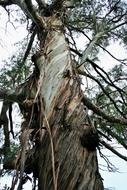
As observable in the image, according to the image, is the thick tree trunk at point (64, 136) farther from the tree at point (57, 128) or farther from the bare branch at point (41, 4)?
the bare branch at point (41, 4)

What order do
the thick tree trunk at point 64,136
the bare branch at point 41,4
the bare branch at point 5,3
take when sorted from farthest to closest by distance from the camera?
the bare branch at point 5,3 → the bare branch at point 41,4 → the thick tree trunk at point 64,136

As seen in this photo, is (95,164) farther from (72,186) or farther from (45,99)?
(45,99)

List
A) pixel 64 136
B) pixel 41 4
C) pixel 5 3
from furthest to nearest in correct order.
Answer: pixel 5 3, pixel 41 4, pixel 64 136

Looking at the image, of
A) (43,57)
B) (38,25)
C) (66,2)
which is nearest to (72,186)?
(43,57)

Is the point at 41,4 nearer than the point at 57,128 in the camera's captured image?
No

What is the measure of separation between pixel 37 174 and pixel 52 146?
6.8 inches

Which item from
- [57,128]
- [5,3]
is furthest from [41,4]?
[57,128]

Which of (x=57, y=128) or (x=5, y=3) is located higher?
(x=5, y=3)

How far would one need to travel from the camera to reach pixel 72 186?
1384 mm

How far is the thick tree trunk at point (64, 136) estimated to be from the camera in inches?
55.9

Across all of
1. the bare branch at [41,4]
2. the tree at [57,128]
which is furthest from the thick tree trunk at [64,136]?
the bare branch at [41,4]

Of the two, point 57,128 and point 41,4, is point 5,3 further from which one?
point 57,128

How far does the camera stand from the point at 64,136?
5.14ft

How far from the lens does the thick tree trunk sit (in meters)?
1.42
